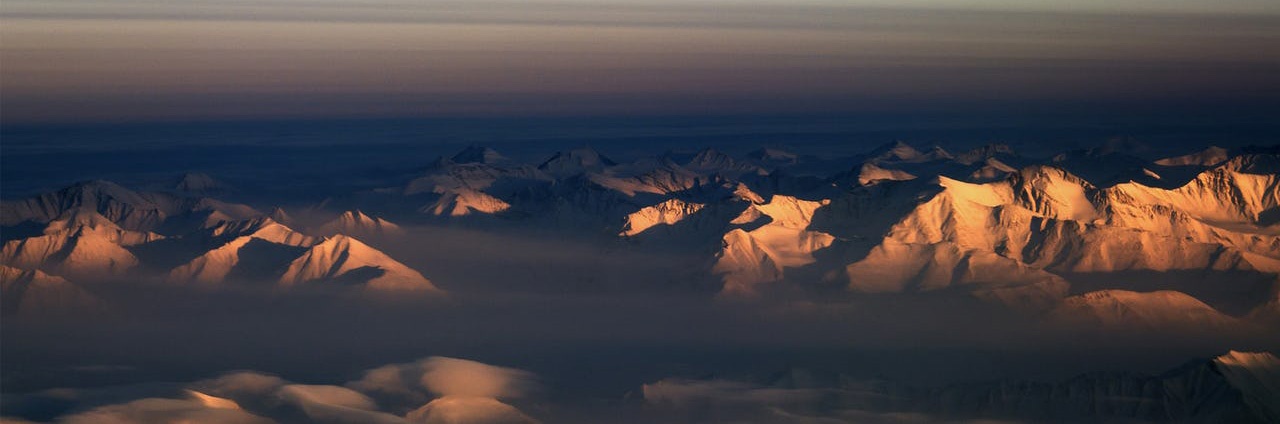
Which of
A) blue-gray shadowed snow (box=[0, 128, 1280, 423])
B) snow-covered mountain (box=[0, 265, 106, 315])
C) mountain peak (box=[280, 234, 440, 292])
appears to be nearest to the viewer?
blue-gray shadowed snow (box=[0, 128, 1280, 423])

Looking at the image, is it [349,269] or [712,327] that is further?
[349,269]

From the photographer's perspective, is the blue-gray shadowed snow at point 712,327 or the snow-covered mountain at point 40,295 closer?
the blue-gray shadowed snow at point 712,327

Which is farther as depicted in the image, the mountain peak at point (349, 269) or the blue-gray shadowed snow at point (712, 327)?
the mountain peak at point (349, 269)

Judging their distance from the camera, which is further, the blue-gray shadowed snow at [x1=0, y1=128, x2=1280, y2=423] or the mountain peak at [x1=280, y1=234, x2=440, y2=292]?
the mountain peak at [x1=280, y1=234, x2=440, y2=292]

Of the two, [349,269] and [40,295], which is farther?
[349,269]

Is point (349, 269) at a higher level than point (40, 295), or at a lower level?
higher

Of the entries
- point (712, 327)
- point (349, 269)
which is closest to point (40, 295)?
point (349, 269)

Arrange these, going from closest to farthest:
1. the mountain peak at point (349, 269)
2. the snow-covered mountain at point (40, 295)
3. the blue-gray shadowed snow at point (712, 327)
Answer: the blue-gray shadowed snow at point (712, 327), the snow-covered mountain at point (40, 295), the mountain peak at point (349, 269)

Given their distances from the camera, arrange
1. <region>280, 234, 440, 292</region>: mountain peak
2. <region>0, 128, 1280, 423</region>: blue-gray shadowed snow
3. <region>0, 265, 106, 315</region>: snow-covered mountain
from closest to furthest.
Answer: <region>0, 128, 1280, 423</region>: blue-gray shadowed snow
<region>0, 265, 106, 315</region>: snow-covered mountain
<region>280, 234, 440, 292</region>: mountain peak

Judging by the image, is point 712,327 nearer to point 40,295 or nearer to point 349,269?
point 349,269

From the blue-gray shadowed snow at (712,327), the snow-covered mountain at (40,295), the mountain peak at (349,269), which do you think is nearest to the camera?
the blue-gray shadowed snow at (712,327)

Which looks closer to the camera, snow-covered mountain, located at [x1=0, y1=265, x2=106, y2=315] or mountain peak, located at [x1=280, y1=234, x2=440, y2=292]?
snow-covered mountain, located at [x1=0, y1=265, x2=106, y2=315]

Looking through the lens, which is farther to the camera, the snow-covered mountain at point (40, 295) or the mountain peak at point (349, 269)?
the mountain peak at point (349, 269)
